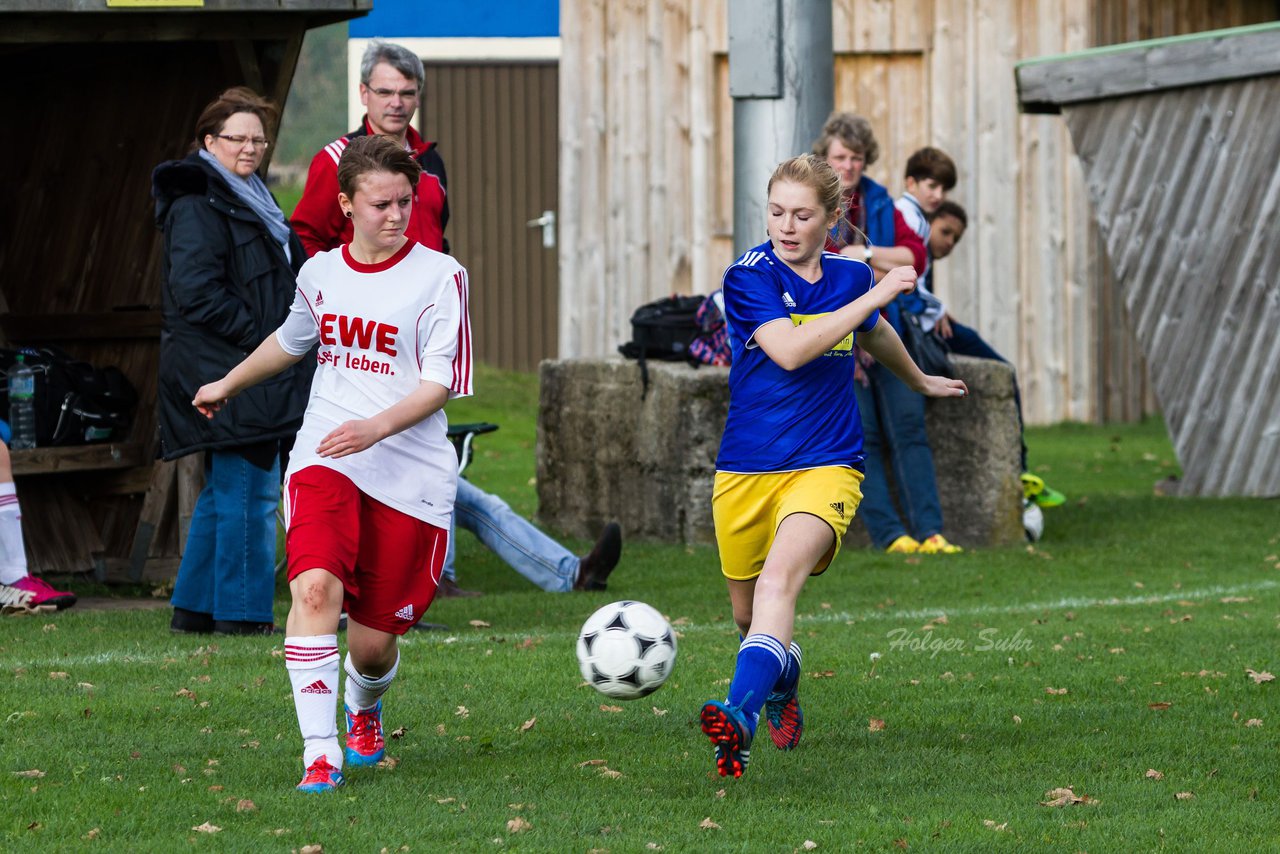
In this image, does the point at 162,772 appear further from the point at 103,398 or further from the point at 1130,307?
the point at 1130,307

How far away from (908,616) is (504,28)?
14.7 m

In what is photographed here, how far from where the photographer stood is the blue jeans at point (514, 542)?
901 centimetres

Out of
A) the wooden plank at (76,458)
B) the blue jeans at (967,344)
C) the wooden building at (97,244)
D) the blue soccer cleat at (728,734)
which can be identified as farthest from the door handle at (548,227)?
the blue soccer cleat at (728,734)

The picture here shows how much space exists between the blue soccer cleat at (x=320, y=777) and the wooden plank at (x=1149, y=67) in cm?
886

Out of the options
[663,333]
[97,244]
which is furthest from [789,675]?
[663,333]

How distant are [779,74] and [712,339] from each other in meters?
1.52

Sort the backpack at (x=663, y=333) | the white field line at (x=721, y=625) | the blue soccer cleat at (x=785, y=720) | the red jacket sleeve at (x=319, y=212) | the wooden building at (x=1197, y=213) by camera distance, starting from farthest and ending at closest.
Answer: the wooden building at (x=1197, y=213) → the backpack at (x=663, y=333) → the red jacket sleeve at (x=319, y=212) → the white field line at (x=721, y=625) → the blue soccer cleat at (x=785, y=720)

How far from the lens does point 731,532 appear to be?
18.6ft

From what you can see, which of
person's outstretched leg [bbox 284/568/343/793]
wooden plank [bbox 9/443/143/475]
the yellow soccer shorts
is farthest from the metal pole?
person's outstretched leg [bbox 284/568/343/793]

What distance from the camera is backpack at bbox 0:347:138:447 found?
30.4ft

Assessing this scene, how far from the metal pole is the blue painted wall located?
441 inches

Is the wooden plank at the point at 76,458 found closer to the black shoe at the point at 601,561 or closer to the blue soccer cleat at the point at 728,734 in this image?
the black shoe at the point at 601,561

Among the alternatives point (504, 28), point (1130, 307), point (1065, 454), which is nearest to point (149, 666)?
point (1130, 307)

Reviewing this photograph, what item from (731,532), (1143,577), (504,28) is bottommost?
(1143,577)
